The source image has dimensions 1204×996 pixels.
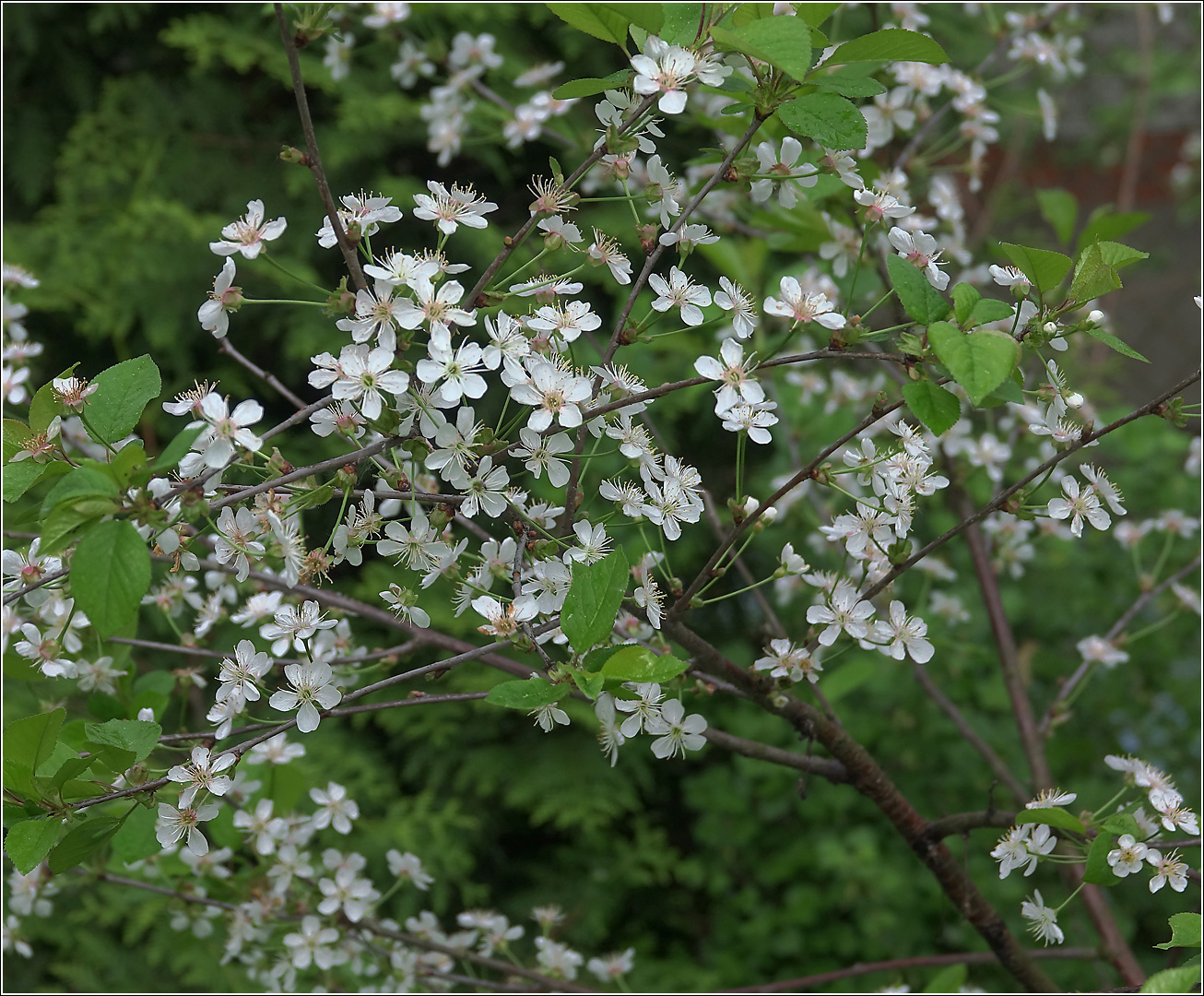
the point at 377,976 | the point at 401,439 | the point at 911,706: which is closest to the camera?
the point at 401,439

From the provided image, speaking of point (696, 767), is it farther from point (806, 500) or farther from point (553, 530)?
point (553, 530)

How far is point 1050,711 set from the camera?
146 cm

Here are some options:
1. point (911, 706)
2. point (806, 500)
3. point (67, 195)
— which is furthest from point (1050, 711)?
point (67, 195)

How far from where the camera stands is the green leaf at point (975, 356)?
2.27 feet

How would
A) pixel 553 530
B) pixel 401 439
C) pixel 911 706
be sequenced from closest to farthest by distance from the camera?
pixel 401 439 → pixel 553 530 → pixel 911 706

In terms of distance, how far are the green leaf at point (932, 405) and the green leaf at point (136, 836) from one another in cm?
95

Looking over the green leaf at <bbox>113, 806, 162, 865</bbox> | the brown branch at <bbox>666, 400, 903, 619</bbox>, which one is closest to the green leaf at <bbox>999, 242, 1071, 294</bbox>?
the brown branch at <bbox>666, 400, 903, 619</bbox>

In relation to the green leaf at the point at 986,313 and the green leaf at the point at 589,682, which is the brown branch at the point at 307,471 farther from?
the green leaf at the point at 986,313

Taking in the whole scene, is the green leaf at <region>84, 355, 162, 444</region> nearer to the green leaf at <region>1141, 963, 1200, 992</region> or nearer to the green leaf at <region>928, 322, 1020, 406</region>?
the green leaf at <region>928, 322, 1020, 406</region>

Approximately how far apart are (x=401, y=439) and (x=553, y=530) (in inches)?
7.1

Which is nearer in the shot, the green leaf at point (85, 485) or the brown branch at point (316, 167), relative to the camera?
the green leaf at point (85, 485)

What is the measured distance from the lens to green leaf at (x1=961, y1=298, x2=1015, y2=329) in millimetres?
770

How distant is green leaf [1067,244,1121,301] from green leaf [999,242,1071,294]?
4cm

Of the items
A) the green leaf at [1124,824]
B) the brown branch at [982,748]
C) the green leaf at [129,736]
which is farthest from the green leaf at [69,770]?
the brown branch at [982,748]
